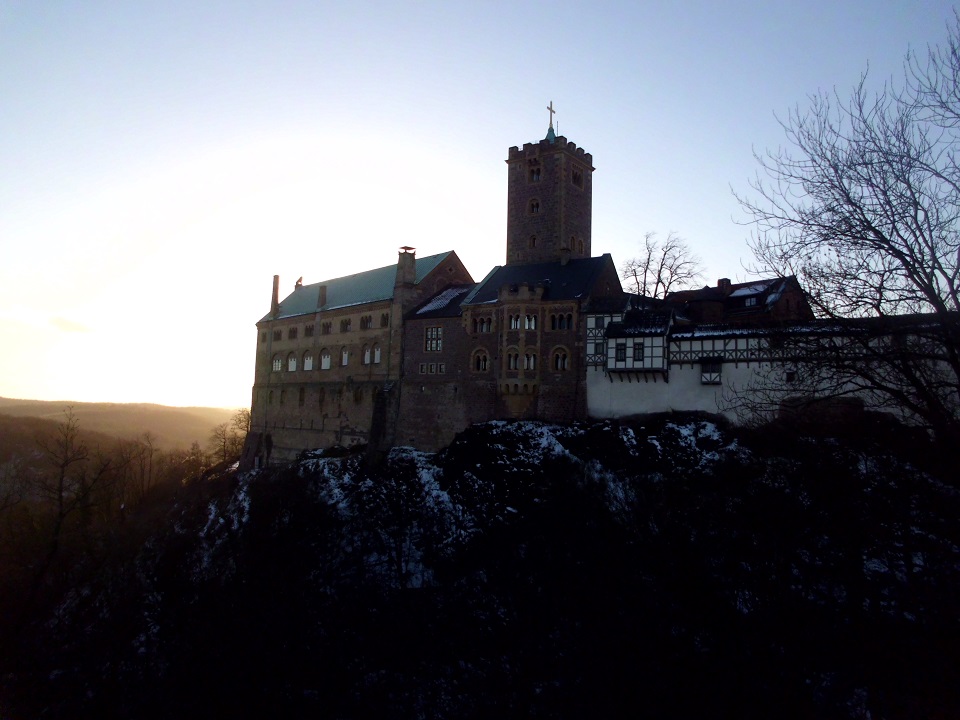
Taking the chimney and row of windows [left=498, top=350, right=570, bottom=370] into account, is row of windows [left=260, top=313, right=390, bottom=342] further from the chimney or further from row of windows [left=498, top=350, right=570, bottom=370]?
row of windows [left=498, top=350, right=570, bottom=370]

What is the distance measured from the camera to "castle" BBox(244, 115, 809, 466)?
113 feet

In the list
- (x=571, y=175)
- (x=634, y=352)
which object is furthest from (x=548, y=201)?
(x=634, y=352)

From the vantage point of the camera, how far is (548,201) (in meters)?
44.1

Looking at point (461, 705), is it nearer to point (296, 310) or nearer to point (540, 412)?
point (540, 412)

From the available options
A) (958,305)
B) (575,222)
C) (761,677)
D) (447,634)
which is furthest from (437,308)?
(958,305)

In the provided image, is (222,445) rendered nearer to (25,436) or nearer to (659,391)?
(25,436)

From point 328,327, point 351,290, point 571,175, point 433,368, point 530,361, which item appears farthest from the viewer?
point 351,290

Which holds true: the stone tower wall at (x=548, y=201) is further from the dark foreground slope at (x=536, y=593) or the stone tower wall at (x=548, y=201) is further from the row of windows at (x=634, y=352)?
the dark foreground slope at (x=536, y=593)

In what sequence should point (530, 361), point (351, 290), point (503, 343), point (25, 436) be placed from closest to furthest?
point (530, 361) < point (503, 343) < point (351, 290) < point (25, 436)

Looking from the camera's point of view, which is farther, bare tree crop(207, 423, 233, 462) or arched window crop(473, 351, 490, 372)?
bare tree crop(207, 423, 233, 462)

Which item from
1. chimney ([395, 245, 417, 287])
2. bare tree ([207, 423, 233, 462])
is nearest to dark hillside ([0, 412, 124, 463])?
bare tree ([207, 423, 233, 462])

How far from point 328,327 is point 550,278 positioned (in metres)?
18.7

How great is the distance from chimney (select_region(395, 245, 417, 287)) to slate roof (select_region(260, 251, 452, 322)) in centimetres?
78

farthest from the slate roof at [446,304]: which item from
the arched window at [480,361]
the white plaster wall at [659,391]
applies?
the white plaster wall at [659,391]
